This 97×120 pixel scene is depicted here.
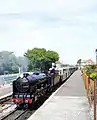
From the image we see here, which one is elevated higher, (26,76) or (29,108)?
(26,76)

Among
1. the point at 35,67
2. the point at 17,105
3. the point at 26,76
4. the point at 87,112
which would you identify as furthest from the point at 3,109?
the point at 35,67

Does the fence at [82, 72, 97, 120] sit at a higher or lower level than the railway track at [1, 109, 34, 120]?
higher

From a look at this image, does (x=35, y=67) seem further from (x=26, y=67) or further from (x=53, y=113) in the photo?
(x=53, y=113)

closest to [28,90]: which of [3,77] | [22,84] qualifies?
[22,84]

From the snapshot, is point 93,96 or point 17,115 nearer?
point 93,96

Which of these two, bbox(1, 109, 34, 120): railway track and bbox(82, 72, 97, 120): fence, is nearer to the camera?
bbox(82, 72, 97, 120): fence

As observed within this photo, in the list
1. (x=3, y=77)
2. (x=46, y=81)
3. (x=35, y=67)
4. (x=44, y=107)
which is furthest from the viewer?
(x=35, y=67)

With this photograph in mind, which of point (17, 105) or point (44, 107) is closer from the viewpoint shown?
point (44, 107)

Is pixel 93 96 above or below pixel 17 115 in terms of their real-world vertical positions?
above

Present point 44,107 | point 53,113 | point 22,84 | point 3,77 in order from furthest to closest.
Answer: point 3,77 < point 22,84 < point 44,107 < point 53,113

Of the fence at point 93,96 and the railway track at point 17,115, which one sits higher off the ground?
the fence at point 93,96

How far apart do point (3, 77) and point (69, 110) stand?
14.5 metres

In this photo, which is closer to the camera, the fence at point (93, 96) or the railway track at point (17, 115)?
the fence at point (93, 96)

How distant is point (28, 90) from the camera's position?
51.9 feet
